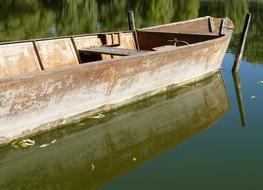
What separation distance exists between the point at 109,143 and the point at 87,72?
1.20 meters

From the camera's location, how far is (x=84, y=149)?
681 centimetres

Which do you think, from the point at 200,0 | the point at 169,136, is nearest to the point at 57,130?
the point at 169,136

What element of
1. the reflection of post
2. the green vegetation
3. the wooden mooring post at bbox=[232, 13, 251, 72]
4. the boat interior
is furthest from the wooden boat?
the green vegetation

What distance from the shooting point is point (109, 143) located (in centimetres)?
713

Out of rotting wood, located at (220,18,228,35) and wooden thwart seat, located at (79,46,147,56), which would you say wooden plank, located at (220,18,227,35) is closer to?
rotting wood, located at (220,18,228,35)

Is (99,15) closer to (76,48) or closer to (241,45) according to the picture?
(241,45)

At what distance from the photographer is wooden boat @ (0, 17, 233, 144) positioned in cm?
643

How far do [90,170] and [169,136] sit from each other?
6.39ft

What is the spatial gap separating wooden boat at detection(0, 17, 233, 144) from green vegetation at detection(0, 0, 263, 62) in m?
4.61

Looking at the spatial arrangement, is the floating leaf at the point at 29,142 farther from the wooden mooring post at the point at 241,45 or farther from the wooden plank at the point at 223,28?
the wooden mooring post at the point at 241,45

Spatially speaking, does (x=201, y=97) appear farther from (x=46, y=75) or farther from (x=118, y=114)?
(x=46, y=75)

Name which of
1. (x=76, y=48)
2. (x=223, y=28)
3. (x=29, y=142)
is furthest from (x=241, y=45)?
(x=29, y=142)

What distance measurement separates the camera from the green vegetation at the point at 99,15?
63.4ft

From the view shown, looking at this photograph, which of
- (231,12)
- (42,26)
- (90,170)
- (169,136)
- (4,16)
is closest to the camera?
(90,170)
